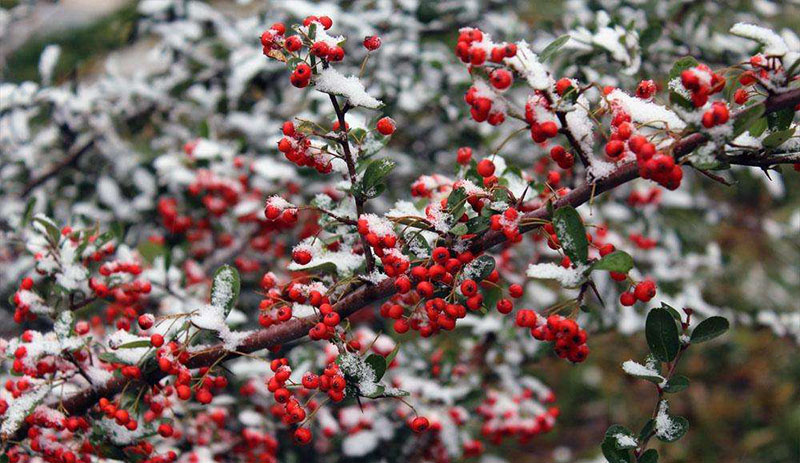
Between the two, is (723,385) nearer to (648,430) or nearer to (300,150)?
(648,430)

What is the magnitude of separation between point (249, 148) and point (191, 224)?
0.44m

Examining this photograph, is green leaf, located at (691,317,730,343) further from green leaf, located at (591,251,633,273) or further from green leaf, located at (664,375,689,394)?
green leaf, located at (591,251,633,273)

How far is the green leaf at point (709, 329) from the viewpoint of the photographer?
1.32m

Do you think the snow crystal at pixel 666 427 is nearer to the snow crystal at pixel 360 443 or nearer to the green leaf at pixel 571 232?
the green leaf at pixel 571 232

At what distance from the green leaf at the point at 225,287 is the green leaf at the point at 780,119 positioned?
1166mm

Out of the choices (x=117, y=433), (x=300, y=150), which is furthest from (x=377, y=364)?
(x=117, y=433)

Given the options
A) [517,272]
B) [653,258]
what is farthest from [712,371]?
[517,272]

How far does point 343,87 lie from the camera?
122 centimetres

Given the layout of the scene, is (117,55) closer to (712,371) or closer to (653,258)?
(653,258)

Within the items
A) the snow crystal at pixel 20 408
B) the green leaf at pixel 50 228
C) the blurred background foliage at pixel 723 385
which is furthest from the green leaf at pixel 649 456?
the blurred background foliage at pixel 723 385

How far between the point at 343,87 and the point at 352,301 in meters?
0.46

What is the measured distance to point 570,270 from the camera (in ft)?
4.17

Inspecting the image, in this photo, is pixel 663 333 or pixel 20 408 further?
pixel 20 408

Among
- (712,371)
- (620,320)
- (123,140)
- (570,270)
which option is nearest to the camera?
→ (570,270)
